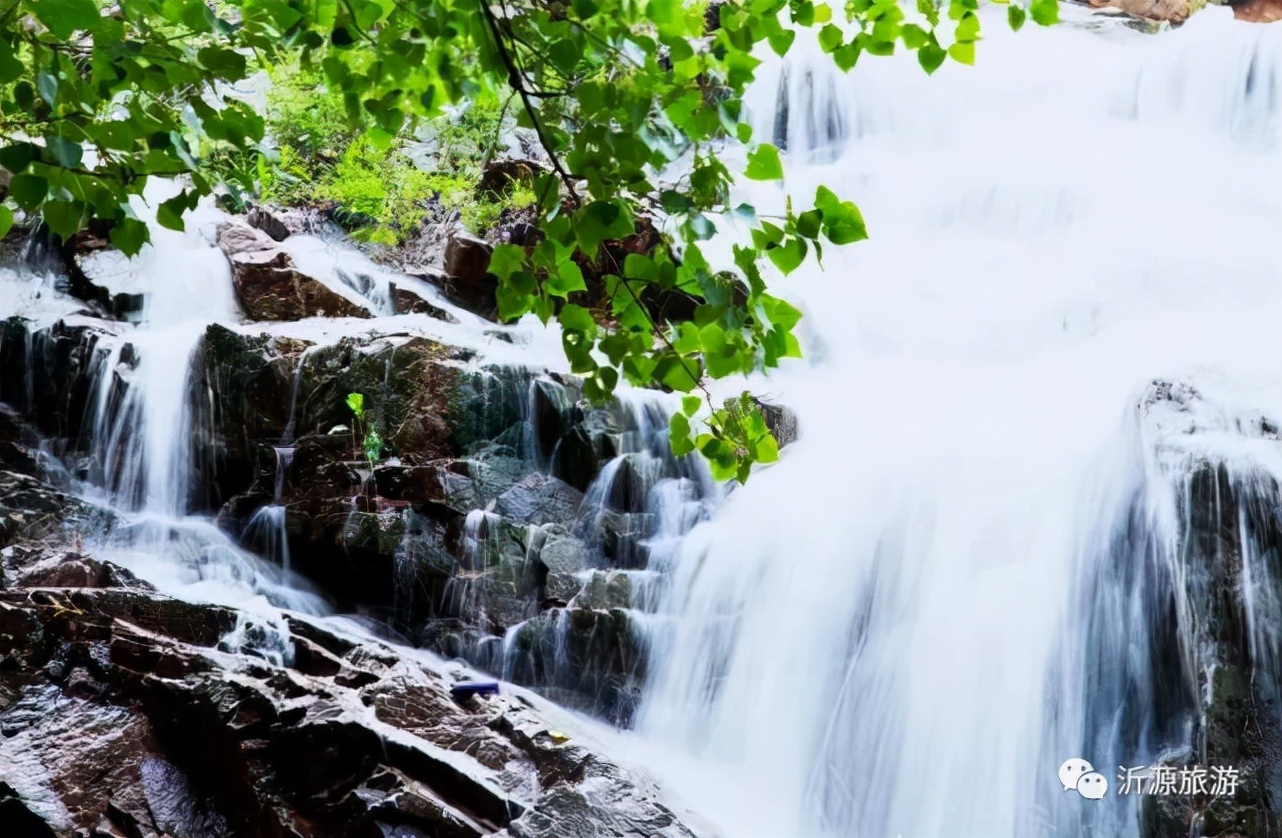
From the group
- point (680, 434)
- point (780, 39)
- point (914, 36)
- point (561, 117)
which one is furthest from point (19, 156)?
point (914, 36)

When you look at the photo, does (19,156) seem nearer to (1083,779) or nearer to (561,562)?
(1083,779)

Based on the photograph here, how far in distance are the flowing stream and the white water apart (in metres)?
0.02

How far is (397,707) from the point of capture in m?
4.44

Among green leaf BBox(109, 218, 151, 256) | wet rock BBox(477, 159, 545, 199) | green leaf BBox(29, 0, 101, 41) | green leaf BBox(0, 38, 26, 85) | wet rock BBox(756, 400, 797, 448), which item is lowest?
wet rock BBox(756, 400, 797, 448)

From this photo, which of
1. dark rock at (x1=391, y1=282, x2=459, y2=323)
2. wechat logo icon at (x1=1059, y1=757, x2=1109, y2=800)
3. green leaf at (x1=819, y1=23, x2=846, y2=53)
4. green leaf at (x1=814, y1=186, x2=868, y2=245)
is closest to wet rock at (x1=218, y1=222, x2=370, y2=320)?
dark rock at (x1=391, y1=282, x2=459, y2=323)

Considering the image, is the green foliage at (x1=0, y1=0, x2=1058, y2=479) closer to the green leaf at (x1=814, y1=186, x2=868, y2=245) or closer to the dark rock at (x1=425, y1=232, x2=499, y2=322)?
the green leaf at (x1=814, y1=186, x2=868, y2=245)

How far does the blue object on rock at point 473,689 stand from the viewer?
4.88 meters

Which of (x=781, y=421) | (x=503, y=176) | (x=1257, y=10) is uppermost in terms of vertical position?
(x=1257, y=10)

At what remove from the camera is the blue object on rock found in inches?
192


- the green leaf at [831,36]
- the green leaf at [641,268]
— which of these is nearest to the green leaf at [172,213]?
the green leaf at [641,268]

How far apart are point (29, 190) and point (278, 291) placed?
26.6ft

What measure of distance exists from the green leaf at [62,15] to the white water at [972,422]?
4601 millimetres

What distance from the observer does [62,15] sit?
53.4 inches

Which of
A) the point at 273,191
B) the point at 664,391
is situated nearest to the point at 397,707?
the point at 664,391
